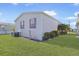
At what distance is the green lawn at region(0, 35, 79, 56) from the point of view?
5.64 meters

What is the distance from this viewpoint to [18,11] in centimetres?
567

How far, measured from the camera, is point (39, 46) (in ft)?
18.6

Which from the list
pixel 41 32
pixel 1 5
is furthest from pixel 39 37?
pixel 1 5

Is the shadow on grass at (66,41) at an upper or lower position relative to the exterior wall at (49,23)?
lower

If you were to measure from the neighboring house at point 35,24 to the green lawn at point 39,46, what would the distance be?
3.4 inches

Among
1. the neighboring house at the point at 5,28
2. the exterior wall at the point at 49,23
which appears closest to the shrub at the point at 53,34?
the exterior wall at the point at 49,23

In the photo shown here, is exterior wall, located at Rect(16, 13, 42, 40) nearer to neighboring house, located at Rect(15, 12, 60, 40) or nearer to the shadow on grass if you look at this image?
neighboring house, located at Rect(15, 12, 60, 40)

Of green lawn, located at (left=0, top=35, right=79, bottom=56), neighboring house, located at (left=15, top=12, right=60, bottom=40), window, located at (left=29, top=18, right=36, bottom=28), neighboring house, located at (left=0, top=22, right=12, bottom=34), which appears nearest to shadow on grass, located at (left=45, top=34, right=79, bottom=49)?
green lawn, located at (left=0, top=35, right=79, bottom=56)

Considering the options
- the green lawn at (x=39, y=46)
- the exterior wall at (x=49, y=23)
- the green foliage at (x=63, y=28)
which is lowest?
the green lawn at (x=39, y=46)

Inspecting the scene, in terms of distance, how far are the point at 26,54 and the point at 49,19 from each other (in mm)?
465

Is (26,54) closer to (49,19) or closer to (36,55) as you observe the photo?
(36,55)

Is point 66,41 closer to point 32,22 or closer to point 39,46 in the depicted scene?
point 39,46

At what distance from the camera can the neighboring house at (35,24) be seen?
5.68 meters

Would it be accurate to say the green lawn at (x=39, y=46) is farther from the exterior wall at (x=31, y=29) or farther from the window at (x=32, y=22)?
the window at (x=32, y=22)
